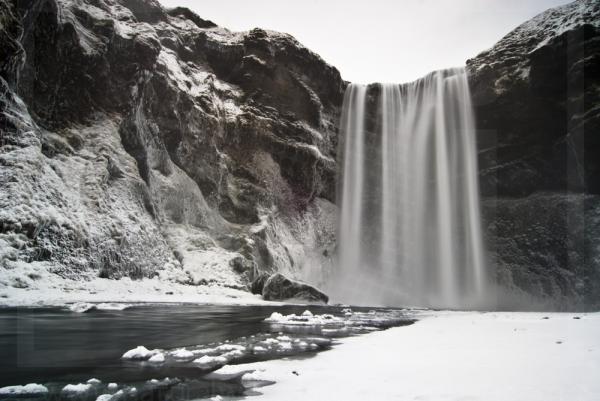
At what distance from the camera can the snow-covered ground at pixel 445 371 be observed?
15.8ft

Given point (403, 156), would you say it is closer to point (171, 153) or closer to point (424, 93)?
point (424, 93)

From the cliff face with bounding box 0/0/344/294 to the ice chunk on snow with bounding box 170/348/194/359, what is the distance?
14901 millimetres

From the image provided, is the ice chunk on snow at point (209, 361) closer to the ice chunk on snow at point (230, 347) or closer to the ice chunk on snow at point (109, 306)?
the ice chunk on snow at point (230, 347)

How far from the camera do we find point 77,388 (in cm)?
547

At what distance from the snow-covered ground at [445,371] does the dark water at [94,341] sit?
1.12 metres

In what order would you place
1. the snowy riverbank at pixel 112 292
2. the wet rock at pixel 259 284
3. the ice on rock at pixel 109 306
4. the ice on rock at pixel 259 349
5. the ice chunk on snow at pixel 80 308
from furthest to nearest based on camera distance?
the wet rock at pixel 259 284 → the snowy riverbank at pixel 112 292 → the ice on rock at pixel 109 306 → the ice chunk on snow at pixel 80 308 → the ice on rock at pixel 259 349

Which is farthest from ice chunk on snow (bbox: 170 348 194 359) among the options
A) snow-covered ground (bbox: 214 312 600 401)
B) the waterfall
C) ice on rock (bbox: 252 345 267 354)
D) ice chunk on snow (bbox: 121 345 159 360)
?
the waterfall

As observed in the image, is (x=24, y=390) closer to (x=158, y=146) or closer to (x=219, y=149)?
(x=158, y=146)

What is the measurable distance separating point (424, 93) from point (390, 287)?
25.1 metres


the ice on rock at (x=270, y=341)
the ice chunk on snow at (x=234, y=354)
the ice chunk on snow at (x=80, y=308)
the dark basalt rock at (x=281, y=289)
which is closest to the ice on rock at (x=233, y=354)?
the ice chunk on snow at (x=234, y=354)

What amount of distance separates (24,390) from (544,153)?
169 ft

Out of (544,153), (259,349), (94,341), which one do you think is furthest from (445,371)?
(544,153)

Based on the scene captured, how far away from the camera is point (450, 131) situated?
47.1 metres

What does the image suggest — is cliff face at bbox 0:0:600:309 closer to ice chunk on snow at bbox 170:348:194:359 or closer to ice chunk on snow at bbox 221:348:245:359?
ice chunk on snow at bbox 170:348:194:359
